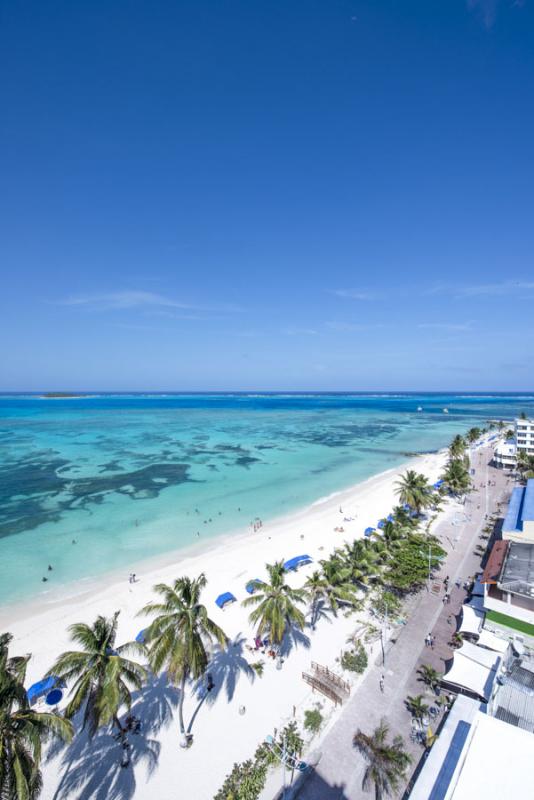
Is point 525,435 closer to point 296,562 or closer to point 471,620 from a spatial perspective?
point 471,620

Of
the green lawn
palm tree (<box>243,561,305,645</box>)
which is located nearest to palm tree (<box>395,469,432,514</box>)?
the green lawn

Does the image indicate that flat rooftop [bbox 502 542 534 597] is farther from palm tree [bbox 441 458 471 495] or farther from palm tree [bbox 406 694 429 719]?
palm tree [bbox 441 458 471 495]

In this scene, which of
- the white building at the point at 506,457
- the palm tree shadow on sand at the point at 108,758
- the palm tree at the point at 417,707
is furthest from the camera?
the white building at the point at 506,457

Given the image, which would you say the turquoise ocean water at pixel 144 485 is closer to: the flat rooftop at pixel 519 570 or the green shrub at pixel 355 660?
the green shrub at pixel 355 660

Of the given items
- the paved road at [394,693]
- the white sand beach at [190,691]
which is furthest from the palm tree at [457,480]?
the white sand beach at [190,691]

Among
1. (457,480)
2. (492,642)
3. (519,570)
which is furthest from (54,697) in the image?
(457,480)

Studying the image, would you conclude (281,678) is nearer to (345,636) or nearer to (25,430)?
(345,636)
